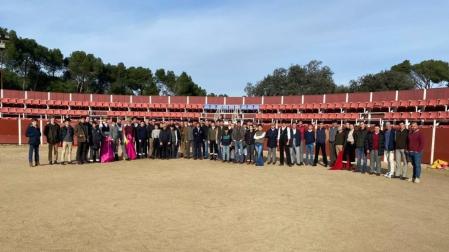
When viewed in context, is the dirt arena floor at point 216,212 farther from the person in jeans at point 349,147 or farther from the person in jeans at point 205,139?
the person in jeans at point 205,139

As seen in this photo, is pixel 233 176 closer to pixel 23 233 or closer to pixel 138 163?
pixel 138 163

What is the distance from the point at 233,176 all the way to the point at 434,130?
1123 centimetres

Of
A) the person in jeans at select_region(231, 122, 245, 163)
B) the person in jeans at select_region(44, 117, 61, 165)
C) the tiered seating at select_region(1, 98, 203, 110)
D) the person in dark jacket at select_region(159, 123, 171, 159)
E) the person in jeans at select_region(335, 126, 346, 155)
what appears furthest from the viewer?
the tiered seating at select_region(1, 98, 203, 110)

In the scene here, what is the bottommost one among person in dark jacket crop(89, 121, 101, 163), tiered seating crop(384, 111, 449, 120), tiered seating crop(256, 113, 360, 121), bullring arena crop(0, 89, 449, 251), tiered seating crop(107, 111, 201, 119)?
bullring arena crop(0, 89, 449, 251)

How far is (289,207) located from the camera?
7.45m

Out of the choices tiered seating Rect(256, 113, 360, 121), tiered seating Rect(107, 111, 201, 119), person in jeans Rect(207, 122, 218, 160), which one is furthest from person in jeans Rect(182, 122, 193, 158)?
tiered seating Rect(107, 111, 201, 119)

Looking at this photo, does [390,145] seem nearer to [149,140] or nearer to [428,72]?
[149,140]

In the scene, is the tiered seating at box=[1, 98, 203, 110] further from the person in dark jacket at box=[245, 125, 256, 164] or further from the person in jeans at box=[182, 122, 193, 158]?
the person in dark jacket at box=[245, 125, 256, 164]

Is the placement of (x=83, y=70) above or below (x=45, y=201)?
above

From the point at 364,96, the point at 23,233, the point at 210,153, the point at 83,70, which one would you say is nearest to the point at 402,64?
the point at 364,96

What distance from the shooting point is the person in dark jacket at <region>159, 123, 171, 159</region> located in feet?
53.3

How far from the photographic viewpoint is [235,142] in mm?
15711

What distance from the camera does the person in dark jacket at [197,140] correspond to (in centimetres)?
1648

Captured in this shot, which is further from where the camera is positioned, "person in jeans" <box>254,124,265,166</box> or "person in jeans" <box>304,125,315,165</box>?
"person in jeans" <box>304,125,315,165</box>
